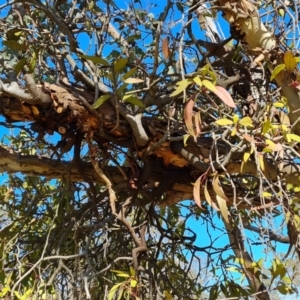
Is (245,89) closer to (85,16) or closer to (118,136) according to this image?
(118,136)

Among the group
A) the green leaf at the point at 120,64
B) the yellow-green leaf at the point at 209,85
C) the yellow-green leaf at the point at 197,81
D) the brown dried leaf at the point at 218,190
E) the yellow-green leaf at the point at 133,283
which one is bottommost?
the yellow-green leaf at the point at 133,283

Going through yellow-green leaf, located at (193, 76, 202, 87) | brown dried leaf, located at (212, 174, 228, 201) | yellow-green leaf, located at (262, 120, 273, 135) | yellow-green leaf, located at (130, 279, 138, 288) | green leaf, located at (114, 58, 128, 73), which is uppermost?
green leaf, located at (114, 58, 128, 73)

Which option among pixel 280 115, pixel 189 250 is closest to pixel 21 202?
pixel 189 250

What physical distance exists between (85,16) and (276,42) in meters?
0.70

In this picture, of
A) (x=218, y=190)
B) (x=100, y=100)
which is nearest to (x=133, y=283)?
(x=218, y=190)

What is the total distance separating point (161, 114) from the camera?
1453 mm

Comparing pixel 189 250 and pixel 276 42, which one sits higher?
pixel 276 42

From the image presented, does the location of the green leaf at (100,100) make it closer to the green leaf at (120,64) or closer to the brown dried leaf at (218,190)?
the green leaf at (120,64)

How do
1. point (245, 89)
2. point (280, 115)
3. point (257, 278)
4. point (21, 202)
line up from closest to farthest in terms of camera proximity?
point (257, 278)
point (280, 115)
point (245, 89)
point (21, 202)

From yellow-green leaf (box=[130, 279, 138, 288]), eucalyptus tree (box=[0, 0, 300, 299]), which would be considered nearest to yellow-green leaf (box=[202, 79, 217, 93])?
eucalyptus tree (box=[0, 0, 300, 299])

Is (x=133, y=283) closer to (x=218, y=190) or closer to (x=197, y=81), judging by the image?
(x=218, y=190)

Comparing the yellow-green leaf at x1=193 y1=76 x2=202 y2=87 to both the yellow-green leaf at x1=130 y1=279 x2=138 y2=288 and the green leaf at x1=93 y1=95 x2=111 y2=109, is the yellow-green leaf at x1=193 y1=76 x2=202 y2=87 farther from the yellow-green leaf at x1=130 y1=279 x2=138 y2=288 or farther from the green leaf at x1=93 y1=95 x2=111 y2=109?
the yellow-green leaf at x1=130 y1=279 x2=138 y2=288

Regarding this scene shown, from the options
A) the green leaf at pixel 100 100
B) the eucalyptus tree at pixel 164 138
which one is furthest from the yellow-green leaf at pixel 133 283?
the green leaf at pixel 100 100

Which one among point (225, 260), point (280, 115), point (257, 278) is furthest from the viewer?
point (225, 260)
